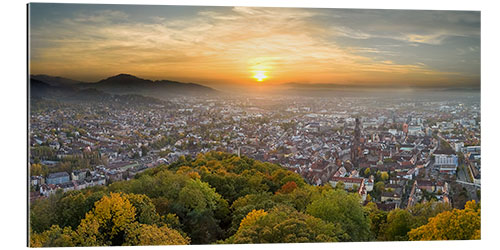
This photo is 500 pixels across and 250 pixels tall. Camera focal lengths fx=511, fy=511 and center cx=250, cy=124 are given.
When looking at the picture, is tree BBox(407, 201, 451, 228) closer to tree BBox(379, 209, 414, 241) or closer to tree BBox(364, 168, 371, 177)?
tree BBox(379, 209, 414, 241)

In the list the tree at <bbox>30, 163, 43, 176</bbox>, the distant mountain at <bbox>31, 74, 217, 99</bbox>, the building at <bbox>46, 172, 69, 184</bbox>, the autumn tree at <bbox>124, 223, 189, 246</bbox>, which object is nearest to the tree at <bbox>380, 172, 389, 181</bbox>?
the distant mountain at <bbox>31, 74, 217, 99</bbox>

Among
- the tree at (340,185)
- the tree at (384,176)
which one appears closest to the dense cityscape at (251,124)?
the tree at (384,176)

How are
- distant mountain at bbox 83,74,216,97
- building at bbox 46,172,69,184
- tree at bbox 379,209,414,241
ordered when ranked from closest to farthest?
building at bbox 46,172,69,184 < tree at bbox 379,209,414,241 < distant mountain at bbox 83,74,216,97

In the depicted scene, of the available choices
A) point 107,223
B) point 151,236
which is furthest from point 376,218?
point 107,223

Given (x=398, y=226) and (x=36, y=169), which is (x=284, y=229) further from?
(x=36, y=169)

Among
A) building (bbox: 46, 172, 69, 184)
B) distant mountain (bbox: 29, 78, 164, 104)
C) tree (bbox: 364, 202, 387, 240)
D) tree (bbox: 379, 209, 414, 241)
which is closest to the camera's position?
distant mountain (bbox: 29, 78, 164, 104)

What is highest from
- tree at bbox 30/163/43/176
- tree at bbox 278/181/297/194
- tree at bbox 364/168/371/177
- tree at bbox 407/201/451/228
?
tree at bbox 30/163/43/176
